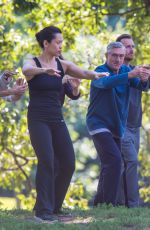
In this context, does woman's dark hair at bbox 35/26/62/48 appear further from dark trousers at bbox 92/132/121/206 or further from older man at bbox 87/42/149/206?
dark trousers at bbox 92/132/121/206

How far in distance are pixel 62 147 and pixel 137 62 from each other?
8132mm

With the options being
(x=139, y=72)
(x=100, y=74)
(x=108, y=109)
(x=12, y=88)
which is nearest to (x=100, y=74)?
(x=100, y=74)

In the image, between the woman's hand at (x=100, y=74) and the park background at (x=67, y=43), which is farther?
the park background at (x=67, y=43)

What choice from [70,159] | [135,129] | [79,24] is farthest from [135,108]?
[79,24]

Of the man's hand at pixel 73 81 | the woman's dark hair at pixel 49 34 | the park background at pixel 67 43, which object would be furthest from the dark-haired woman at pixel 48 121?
the park background at pixel 67 43

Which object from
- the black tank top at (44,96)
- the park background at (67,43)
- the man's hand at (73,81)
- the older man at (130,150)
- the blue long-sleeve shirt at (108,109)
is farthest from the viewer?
the park background at (67,43)

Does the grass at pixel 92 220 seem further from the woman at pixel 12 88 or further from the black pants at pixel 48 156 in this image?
the woman at pixel 12 88

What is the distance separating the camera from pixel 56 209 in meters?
8.20

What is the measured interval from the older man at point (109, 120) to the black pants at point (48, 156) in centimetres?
70

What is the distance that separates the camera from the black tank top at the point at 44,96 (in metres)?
7.70

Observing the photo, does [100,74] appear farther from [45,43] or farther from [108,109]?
[108,109]

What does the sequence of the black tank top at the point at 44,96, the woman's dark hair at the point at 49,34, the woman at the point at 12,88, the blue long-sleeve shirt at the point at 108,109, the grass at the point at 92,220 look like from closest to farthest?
the grass at the point at 92,220, the woman at the point at 12,88, the black tank top at the point at 44,96, the woman's dark hair at the point at 49,34, the blue long-sleeve shirt at the point at 108,109

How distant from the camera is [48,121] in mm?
7754

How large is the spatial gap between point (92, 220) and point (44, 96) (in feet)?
4.27
